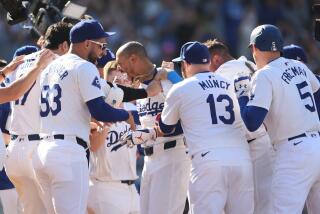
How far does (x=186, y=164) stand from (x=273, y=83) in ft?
5.04

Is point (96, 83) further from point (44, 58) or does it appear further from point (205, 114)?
point (205, 114)

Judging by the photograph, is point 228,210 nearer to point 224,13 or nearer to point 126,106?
point 126,106

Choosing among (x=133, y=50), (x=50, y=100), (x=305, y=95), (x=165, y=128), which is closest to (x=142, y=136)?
(x=165, y=128)

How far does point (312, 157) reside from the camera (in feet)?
29.7

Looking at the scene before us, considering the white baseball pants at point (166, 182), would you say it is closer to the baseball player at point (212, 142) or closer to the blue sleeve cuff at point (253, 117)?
the baseball player at point (212, 142)

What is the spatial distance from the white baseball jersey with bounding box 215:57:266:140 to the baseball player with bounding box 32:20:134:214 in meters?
1.59

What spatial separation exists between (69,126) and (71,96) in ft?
0.92

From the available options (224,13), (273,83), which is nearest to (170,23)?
(224,13)

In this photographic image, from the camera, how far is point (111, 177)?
1055cm

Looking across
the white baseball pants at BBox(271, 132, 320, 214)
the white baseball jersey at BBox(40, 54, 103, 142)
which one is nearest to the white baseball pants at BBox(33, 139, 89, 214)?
the white baseball jersey at BBox(40, 54, 103, 142)

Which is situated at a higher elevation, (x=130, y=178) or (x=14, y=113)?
(x=14, y=113)

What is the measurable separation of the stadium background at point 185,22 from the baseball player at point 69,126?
29.8 ft

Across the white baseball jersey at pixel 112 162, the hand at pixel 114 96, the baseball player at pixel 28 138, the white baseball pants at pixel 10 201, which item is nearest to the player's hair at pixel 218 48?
the white baseball jersey at pixel 112 162

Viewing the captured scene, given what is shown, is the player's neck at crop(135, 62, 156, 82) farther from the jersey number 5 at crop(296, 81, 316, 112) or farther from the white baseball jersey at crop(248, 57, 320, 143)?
the jersey number 5 at crop(296, 81, 316, 112)
